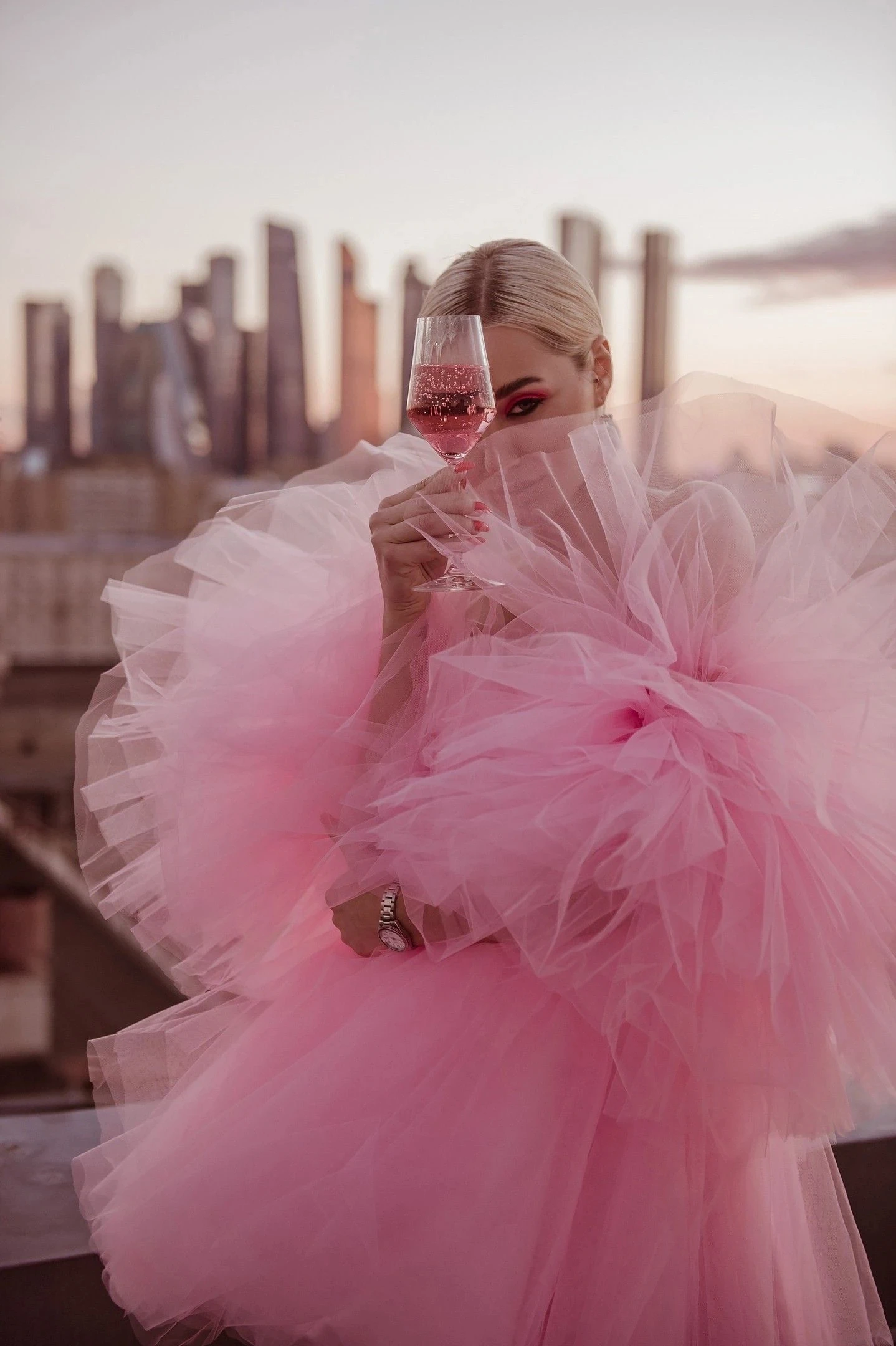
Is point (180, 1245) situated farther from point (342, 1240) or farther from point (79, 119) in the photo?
point (79, 119)

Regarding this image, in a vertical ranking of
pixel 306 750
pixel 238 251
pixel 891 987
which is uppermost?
pixel 238 251

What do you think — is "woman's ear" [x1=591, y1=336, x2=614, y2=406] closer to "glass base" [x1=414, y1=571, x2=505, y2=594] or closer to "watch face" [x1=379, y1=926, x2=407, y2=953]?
"glass base" [x1=414, y1=571, x2=505, y2=594]

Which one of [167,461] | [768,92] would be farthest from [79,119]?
[768,92]

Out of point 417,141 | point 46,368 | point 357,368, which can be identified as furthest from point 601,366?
point 46,368

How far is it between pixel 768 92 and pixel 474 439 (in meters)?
13.6

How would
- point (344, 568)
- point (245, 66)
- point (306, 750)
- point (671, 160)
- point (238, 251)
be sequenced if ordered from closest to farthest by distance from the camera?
point (306, 750) → point (344, 568) → point (671, 160) → point (245, 66) → point (238, 251)

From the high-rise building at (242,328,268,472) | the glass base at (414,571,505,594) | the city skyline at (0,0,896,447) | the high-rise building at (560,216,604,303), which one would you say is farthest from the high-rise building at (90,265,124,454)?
the glass base at (414,571,505,594)

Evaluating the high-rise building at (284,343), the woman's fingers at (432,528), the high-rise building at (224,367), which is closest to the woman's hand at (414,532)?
the woman's fingers at (432,528)

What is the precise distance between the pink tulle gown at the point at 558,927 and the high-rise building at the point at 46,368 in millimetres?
40926

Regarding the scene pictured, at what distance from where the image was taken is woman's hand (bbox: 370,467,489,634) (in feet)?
4.12

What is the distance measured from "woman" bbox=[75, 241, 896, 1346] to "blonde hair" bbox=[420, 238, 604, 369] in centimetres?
21

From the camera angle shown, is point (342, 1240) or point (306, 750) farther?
point (306, 750)

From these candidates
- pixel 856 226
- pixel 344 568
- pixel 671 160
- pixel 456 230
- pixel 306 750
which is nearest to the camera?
pixel 306 750

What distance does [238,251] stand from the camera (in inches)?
1629
